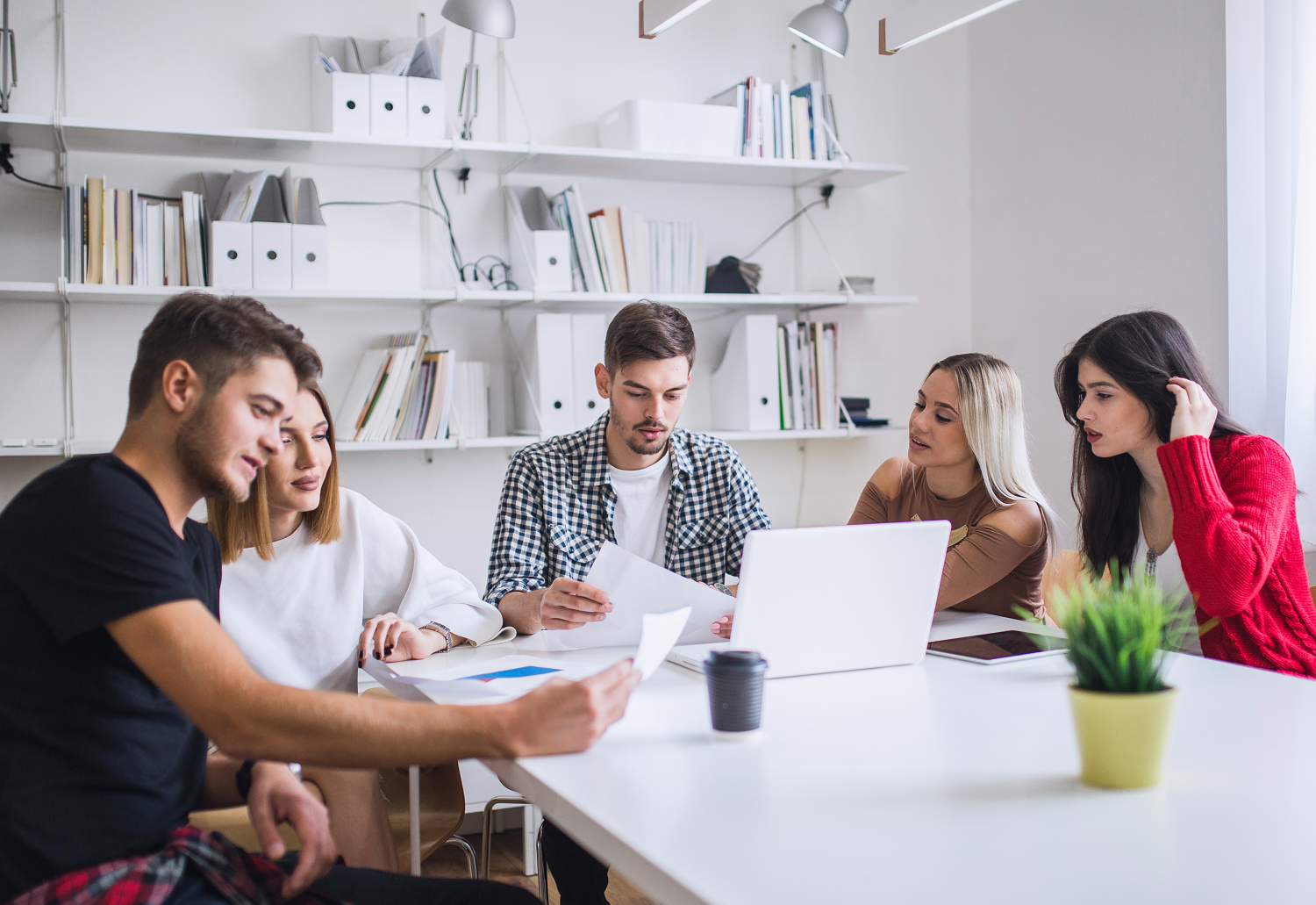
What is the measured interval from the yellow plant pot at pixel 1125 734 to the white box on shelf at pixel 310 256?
235 cm

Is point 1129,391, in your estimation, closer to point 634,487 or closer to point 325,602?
point 634,487

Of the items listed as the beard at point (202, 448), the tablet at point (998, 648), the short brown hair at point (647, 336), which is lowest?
the tablet at point (998, 648)

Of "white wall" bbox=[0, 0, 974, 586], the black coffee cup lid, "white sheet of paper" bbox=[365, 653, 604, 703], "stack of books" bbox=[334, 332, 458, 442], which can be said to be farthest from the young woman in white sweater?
"white wall" bbox=[0, 0, 974, 586]

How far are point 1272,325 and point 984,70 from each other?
1466 millimetres

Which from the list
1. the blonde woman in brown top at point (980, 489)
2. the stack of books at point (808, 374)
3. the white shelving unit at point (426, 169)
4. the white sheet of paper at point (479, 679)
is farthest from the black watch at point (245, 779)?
the stack of books at point (808, 374)

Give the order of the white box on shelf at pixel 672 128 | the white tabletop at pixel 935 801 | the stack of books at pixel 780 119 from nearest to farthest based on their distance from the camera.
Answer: the white tabletop at pixel 935 801
the white box on shelf at pixel 672 128
the stack of books at pixel 780 119

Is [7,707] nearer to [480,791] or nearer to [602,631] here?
[602,631]

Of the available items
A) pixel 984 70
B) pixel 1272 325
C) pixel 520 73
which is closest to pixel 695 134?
pixel 520 73

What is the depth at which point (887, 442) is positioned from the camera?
3.76 m

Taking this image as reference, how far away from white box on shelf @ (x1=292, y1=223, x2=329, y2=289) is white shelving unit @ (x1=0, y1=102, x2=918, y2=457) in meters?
0.05

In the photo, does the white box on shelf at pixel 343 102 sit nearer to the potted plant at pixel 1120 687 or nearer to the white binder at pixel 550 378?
the white binder at pixel 550 378

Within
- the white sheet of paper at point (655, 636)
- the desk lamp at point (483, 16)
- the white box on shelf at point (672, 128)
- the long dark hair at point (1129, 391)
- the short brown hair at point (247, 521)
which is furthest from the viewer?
the white box on shelf at point (672, 128)

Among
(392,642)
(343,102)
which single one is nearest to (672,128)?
(343,102)

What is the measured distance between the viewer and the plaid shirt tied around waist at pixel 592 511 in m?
2.13
